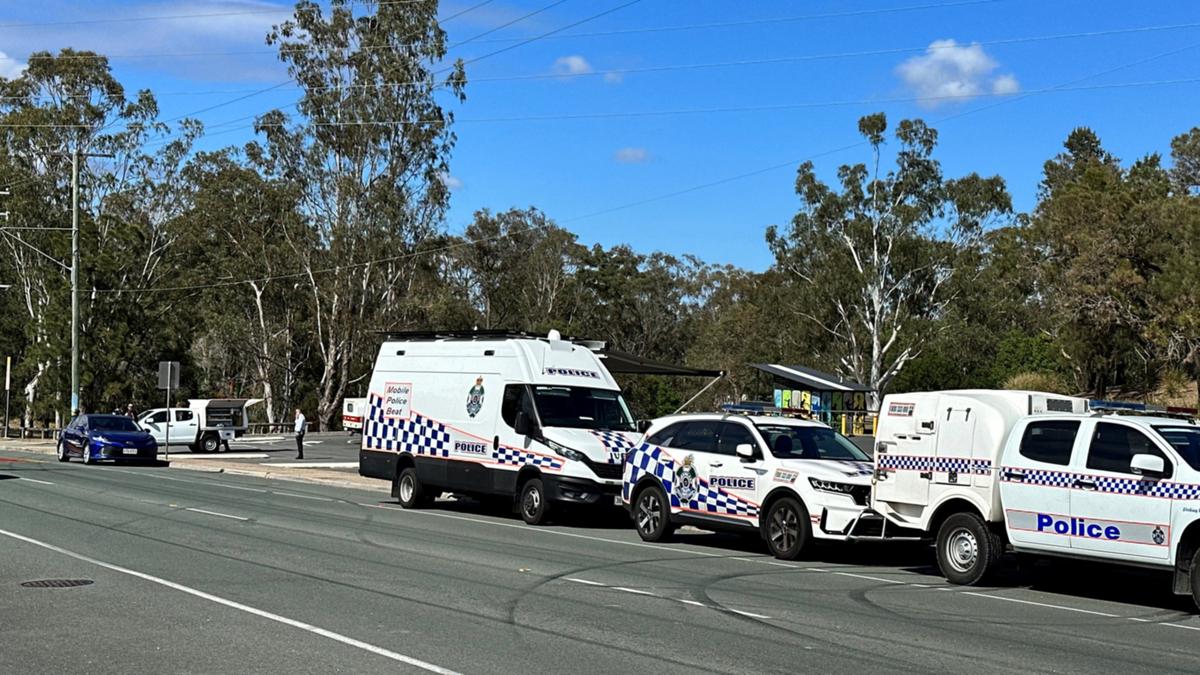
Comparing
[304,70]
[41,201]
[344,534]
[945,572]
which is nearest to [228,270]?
[41,201]

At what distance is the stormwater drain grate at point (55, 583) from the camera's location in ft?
38.7

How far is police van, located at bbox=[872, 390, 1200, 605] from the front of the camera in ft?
38.4

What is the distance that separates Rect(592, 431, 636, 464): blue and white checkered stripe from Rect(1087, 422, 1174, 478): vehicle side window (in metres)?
8.12

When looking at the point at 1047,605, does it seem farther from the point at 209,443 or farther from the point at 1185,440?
the point at 209,443

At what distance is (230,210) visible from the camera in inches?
2726

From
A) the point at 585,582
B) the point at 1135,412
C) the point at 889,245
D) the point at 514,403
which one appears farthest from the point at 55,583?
the point at 889,245

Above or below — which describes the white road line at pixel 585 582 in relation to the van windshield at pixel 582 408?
below

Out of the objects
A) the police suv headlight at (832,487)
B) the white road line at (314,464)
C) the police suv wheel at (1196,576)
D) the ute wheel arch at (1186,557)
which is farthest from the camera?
the white road line at (314,464)

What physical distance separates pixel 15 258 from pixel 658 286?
149 feet

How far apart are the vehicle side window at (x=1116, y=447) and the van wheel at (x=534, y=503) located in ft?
29.4

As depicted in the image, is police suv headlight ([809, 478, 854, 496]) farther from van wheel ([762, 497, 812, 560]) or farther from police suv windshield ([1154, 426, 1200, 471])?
police suv windshield ([1154, 426, 1200, 471])

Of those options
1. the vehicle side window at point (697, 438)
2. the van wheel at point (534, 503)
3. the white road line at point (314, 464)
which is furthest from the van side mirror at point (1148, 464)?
the white road line at point (314, 464)

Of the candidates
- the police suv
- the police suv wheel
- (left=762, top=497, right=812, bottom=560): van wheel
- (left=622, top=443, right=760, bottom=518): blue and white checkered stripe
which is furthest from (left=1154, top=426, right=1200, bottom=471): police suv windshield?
(left=622, top=443, right=760, bottom=518): blue and white checkered stripe

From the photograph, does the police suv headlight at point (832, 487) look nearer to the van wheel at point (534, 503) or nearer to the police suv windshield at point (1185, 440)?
the police suv windshield at point (1185, 440)
